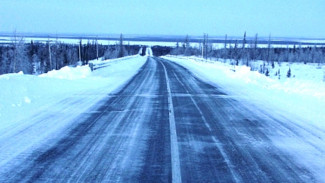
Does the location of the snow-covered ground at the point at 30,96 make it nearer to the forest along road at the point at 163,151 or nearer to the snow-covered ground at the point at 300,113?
the forest along road at the point at 163,151

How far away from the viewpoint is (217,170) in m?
5.05

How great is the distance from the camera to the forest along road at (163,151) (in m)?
4.80

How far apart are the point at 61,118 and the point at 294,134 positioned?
6170 millimetres

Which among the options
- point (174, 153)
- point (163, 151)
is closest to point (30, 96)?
point (163, 151)

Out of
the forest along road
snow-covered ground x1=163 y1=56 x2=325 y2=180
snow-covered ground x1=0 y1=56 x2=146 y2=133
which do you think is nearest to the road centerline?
the forest along road

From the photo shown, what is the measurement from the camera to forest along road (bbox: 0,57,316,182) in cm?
480

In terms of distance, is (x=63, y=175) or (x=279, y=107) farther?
(x=279, y=107)

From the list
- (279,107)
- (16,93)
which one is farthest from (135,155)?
(16,93)

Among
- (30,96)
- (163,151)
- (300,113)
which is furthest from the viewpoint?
(30,96)

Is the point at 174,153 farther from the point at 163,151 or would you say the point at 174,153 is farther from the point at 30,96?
the point at 30,96

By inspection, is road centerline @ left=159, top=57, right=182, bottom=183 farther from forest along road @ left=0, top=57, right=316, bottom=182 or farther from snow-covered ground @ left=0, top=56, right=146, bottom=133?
snow-covered ground @ left=0, top=56, right=146, bottom=133

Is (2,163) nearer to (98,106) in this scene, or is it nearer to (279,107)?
(98,106)

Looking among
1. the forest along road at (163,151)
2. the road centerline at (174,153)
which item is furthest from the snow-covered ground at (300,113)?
the road centerline at (174,153)

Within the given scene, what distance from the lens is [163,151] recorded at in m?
6.03
